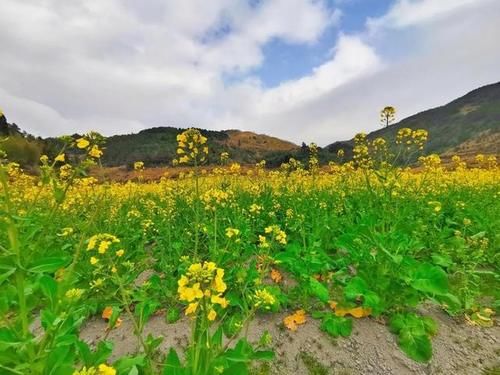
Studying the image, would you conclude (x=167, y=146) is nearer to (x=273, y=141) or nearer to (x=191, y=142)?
(x=273, y=141)

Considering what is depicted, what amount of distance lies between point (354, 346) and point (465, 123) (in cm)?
15320

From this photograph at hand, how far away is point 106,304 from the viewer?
14.0 feet

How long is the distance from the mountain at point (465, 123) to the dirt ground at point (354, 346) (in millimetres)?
87792

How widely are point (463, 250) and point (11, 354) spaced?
5.57 metres

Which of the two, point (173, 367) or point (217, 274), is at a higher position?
point (217, 274)

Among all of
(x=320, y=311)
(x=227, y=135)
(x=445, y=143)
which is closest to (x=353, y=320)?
(x=320, y=311)

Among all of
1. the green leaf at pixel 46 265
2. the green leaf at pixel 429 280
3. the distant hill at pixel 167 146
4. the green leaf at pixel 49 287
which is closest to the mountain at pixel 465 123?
the distant hill at pixel 167 146

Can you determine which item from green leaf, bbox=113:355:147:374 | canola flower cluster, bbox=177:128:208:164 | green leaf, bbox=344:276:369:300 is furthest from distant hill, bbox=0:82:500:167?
green leaf, bbox=344:276:369:300

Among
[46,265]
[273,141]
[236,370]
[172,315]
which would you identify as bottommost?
[172,315]

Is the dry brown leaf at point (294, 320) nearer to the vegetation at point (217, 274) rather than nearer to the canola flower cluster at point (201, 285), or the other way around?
the vegetation at point (217, 274)

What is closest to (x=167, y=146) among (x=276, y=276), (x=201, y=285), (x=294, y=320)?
(x=276, y=276)

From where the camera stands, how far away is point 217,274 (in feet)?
6.10

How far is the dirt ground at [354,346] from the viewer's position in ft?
11.5

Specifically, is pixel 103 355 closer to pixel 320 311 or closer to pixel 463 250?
pixel 320 311
